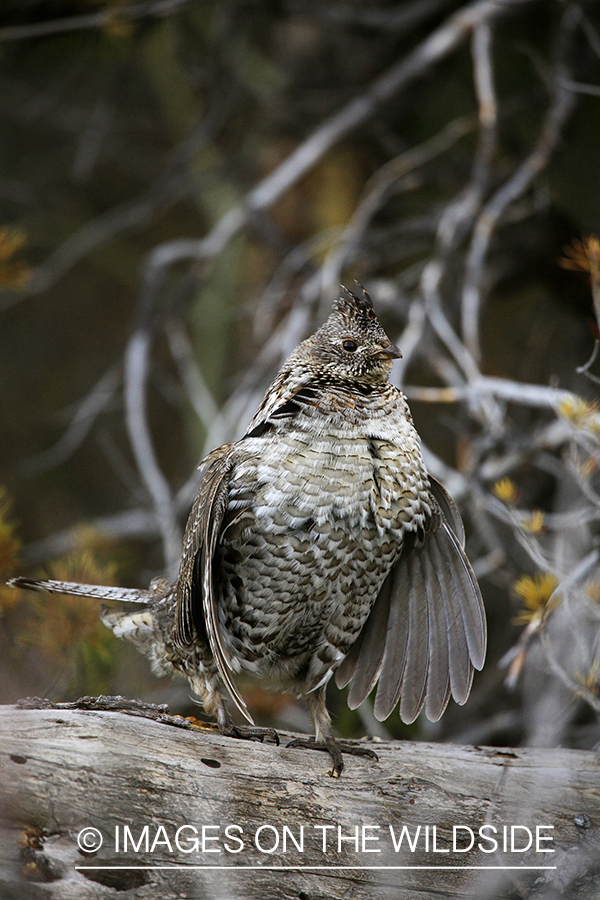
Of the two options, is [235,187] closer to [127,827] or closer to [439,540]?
[439,540]

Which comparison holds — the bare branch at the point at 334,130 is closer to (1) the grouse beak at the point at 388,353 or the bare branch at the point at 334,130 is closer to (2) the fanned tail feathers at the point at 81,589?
(2) the fanned tail feathers at the point at 81,589

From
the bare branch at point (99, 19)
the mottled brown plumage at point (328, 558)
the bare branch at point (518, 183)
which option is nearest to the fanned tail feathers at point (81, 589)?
the mottled brown plumage at point (328, 558)

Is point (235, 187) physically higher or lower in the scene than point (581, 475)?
higher

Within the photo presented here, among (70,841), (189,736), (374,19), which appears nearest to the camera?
(70,841)

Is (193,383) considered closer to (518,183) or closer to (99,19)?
(99,19)

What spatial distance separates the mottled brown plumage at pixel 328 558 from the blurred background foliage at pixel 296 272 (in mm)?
249

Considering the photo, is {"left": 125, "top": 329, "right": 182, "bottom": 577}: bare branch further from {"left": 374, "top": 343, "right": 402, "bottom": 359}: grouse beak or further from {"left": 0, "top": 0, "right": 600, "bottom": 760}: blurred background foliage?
{"left": 374, "top": 343, "right": 402, "bottom": 359}: grouse beak

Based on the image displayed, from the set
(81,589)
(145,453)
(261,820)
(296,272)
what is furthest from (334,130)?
(261,820)

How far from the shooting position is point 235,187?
16.4 feet

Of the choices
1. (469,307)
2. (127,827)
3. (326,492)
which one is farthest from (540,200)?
(127,827)

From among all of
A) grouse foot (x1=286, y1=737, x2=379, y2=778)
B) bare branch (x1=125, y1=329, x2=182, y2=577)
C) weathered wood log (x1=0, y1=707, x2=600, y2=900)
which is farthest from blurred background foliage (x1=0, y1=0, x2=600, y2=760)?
grouse foot (x1=286, y1=737, x2=379, y2=778)

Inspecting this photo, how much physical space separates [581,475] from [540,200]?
2119mm

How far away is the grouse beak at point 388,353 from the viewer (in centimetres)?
213

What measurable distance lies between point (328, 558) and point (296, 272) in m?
2.08
